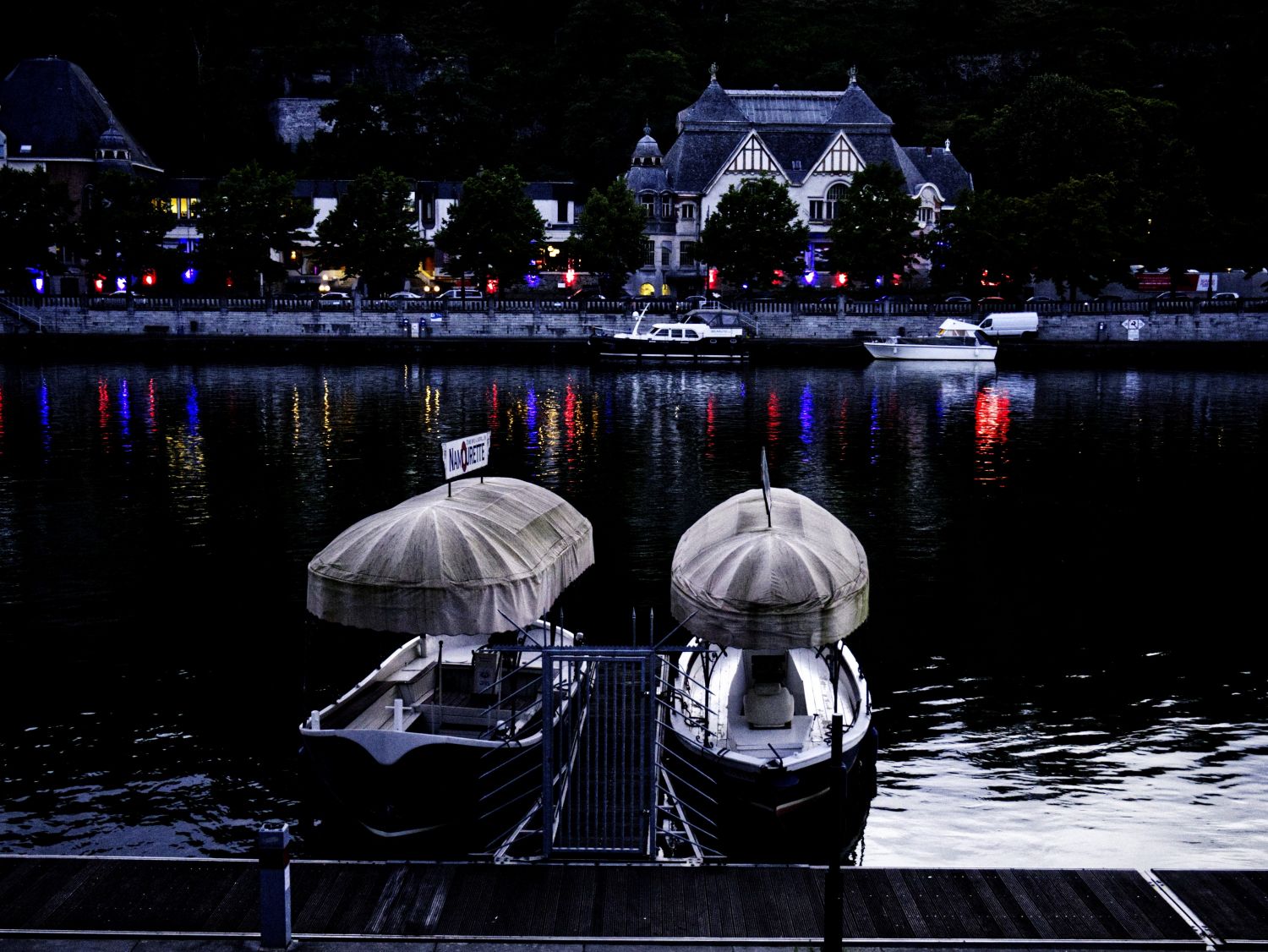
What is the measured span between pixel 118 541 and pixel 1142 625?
27.8 meters

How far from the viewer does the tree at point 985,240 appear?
10725cm

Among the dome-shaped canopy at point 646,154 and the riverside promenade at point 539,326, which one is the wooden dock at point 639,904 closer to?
the riverside promenade at point 539,326

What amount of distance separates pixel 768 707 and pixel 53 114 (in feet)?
436

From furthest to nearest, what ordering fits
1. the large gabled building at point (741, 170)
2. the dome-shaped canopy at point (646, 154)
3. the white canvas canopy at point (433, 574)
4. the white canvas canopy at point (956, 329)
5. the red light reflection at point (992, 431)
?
the dome-shaped canopy at point (646, 154) → the large gabled building at point (741, 170) → the white canvas canopy at point (956, 329) → the red light reflection at point (992, 431) → the white canvas canopy at point (433, 574)

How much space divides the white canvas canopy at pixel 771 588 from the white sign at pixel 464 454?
3.43 meters

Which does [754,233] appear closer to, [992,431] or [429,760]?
[992,431]

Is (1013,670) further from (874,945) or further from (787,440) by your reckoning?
(787,440)

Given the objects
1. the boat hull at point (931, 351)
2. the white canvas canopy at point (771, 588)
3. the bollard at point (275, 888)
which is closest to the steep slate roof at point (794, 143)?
the boat hull at point (931, 351)

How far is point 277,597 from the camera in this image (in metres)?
30.2

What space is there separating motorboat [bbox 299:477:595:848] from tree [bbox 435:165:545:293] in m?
92.8

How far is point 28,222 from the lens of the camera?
342 ft

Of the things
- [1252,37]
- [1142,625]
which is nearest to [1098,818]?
[1142,625]

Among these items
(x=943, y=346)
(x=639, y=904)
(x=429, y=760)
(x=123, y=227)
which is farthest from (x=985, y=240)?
(x=639, y=904)

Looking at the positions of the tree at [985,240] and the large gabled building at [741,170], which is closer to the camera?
the tree at [985,240]
